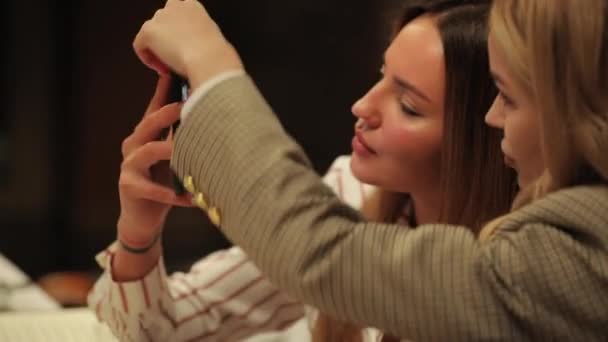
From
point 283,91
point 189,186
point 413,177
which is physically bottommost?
point 283,91

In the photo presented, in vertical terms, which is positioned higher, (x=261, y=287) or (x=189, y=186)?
(x=189, y=186)

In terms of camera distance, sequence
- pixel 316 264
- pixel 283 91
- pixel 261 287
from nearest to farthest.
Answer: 1. pixel 316 264
2. pixel 261 287
3. pixel 283 91

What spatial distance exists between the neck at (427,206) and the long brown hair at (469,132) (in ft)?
0.11

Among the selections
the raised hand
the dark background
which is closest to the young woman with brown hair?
the raised hand

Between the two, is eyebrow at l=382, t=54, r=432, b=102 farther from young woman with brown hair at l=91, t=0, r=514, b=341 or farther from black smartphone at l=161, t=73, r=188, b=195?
black smartphone at l=161, t=73, r=188, b=195

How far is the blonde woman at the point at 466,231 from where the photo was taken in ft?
1.85

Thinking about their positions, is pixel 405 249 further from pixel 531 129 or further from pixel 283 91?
pixel 283 91

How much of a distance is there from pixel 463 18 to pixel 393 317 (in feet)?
1.23

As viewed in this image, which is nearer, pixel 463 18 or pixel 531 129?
pixel 531 129

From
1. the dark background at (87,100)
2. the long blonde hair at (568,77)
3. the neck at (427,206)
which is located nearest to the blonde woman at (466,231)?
the long blonde hair at (568,77)

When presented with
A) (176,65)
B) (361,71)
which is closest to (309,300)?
(176,65)

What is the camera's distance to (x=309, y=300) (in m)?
0.58

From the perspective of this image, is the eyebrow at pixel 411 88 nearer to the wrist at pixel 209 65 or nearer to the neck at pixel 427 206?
the neck at pixel 427 206

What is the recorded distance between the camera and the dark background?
189cm
